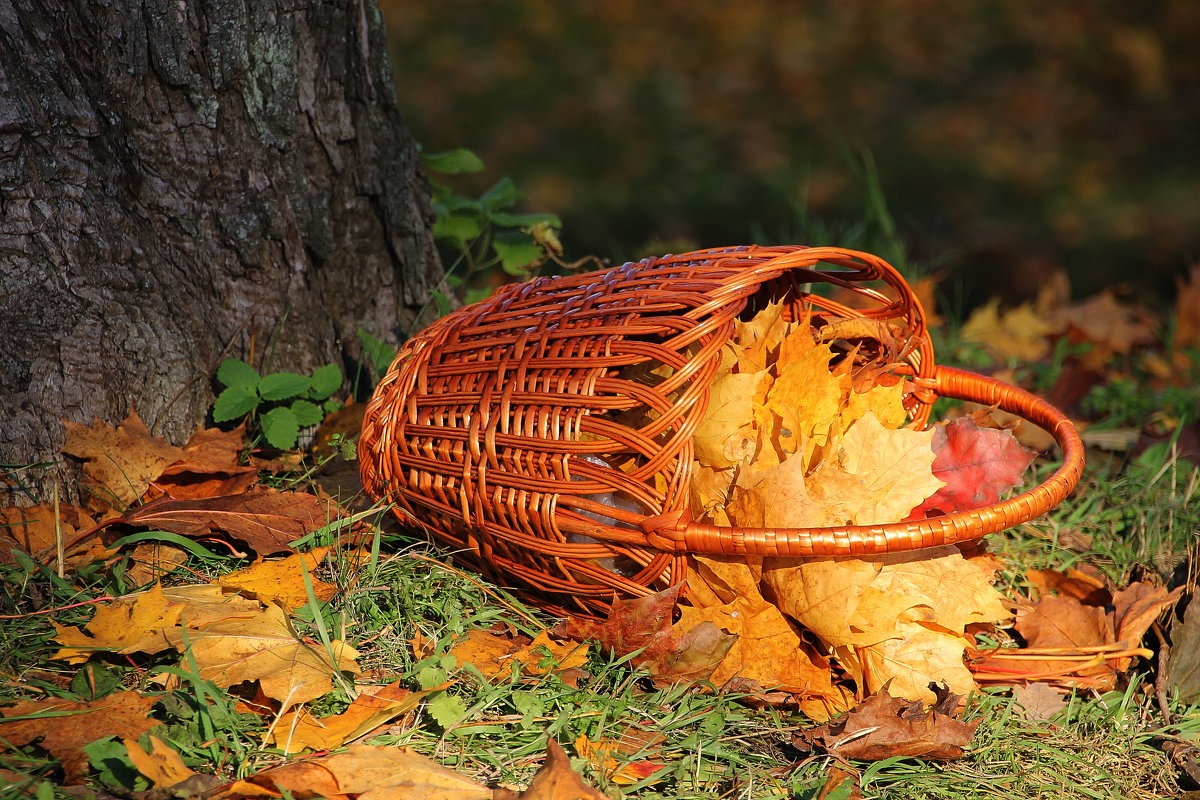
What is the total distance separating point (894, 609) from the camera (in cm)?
143

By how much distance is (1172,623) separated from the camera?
167cm

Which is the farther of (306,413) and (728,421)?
(306,413)

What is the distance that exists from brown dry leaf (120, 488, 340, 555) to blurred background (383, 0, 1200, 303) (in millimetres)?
2548

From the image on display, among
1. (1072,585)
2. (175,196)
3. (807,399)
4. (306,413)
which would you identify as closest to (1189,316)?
(1072,585)

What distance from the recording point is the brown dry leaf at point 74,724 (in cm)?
121

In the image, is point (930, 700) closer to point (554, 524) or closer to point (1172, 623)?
point (1172, 623)

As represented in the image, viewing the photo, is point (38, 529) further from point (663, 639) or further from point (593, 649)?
point (663, 639)

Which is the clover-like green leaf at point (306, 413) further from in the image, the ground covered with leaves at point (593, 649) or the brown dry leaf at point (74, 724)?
the brown dry leaf at point (74, 724)

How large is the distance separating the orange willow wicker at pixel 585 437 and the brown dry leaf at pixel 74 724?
0.51 metres

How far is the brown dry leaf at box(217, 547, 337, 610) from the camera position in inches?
59.5

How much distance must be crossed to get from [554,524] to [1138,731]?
1.04m

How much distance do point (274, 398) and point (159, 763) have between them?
2.64ft

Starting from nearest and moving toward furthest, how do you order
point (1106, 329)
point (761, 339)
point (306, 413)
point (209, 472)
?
point (761, 339) → point (209, 472) → point (306, 413) → point (1106, 329)

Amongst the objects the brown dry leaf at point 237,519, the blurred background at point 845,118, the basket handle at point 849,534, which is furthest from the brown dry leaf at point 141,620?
the blurred background at point 845,118
